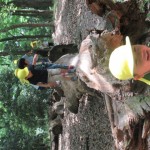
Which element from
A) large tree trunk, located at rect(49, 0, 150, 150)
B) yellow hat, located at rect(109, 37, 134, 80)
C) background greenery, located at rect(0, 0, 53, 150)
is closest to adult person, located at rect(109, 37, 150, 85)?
yellow hat, located at rect(109, 37, 134, 80)

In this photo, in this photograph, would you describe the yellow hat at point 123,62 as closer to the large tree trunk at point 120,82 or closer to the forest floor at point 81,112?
the large tree trunk at point 120,82

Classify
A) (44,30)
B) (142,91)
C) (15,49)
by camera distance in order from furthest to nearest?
(44,30) < (15,49) < (142,91)

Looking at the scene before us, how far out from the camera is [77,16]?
301 inches

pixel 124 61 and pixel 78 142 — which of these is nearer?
pixel 124 61

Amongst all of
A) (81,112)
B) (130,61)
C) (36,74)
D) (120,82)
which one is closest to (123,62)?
(130,61)

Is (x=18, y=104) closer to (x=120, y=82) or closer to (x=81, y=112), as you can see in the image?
(x=81, y=112)

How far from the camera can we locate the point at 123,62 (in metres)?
2.27

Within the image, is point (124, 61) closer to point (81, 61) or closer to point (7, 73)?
point (81, 61)

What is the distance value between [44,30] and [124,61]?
44.1ft

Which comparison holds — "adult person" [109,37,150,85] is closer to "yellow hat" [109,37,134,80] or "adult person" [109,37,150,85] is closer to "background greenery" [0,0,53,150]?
"yellow hat" [109,37,134,80]

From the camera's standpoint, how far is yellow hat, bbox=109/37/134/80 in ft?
7.31

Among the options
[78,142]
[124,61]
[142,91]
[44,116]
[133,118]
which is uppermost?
[124,61]

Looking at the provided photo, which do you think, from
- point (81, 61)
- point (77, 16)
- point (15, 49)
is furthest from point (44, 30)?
point (81, 61)

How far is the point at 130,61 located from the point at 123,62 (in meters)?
0.06
